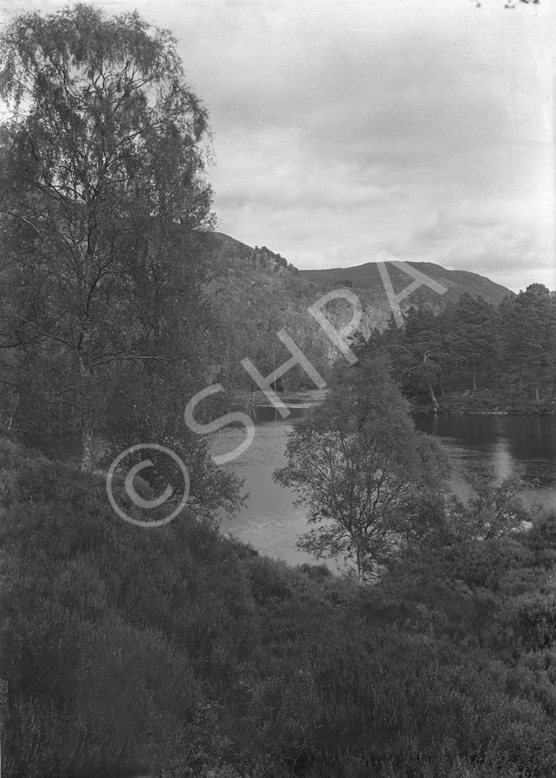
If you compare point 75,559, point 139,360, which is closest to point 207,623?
point 75,559

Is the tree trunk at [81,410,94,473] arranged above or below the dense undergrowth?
above

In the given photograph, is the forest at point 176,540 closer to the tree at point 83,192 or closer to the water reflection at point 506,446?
the tree at point 83,192

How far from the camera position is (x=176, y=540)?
8.30m

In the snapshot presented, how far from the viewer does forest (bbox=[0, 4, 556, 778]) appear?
3547 millimetres

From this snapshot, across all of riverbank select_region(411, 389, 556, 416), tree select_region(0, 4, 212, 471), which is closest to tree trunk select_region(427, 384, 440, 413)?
riverbank select_region(411, 389, 556, 416)

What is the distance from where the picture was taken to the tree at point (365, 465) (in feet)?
61.0

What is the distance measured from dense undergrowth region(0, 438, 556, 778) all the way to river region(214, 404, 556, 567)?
401 inches

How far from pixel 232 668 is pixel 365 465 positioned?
48.4 feet

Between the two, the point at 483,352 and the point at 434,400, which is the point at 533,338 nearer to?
the point at 483,352

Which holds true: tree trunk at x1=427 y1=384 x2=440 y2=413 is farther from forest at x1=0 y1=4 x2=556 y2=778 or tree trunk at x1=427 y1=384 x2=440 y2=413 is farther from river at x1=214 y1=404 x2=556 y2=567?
forest at x1=0 y1=4 x2=556 y2=778

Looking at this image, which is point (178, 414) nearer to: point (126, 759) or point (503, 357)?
point (126, 759)

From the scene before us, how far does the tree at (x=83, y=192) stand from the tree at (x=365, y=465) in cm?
937

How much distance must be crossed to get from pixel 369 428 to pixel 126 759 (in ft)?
55.6

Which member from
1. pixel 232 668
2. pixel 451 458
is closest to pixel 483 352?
pixel 451 458
